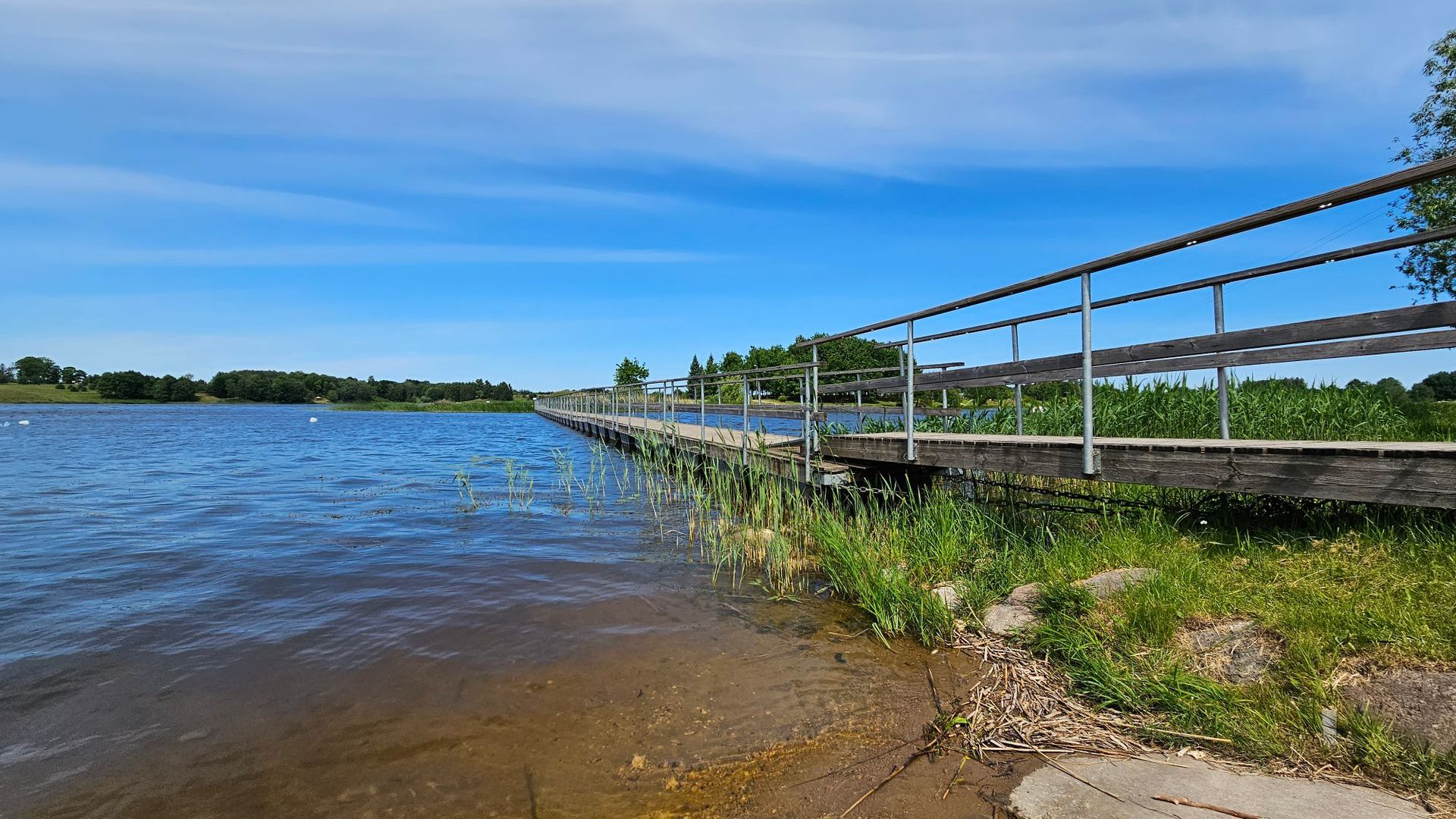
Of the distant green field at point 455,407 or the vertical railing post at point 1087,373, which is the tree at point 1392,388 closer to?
the vertical railing post at point 1087,373

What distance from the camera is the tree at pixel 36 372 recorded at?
11844 centimetres

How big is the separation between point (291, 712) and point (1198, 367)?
6271mm

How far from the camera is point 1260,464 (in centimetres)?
378

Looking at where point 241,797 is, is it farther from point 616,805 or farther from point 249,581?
point 249,581

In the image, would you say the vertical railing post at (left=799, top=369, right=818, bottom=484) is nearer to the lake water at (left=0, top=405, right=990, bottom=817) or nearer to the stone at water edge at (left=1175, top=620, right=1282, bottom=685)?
the lake water at (left=0, top=405, right=990, bottom=817)

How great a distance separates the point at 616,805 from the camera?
2.71 meters

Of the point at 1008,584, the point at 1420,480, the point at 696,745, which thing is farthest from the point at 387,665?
the point at 1420,480

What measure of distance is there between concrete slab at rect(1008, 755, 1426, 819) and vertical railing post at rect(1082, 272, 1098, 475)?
225 cm

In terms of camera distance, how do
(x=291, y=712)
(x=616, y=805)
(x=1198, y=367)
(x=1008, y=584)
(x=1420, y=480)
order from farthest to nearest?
1. (x=1198, y=367)
2. (x=1008, y=584)
3. (x=291, y=712)
4. (x=1420, y=480)
5. (x=616, y=805)

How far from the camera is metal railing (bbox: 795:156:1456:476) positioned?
3.39 metres

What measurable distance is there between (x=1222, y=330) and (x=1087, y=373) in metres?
1.73

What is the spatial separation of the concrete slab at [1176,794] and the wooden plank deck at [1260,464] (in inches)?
71.1

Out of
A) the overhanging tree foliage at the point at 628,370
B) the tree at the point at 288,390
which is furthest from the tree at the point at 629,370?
the tree at the point at 288,390

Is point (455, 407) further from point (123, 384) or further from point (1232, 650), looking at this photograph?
point (1232, 650)
